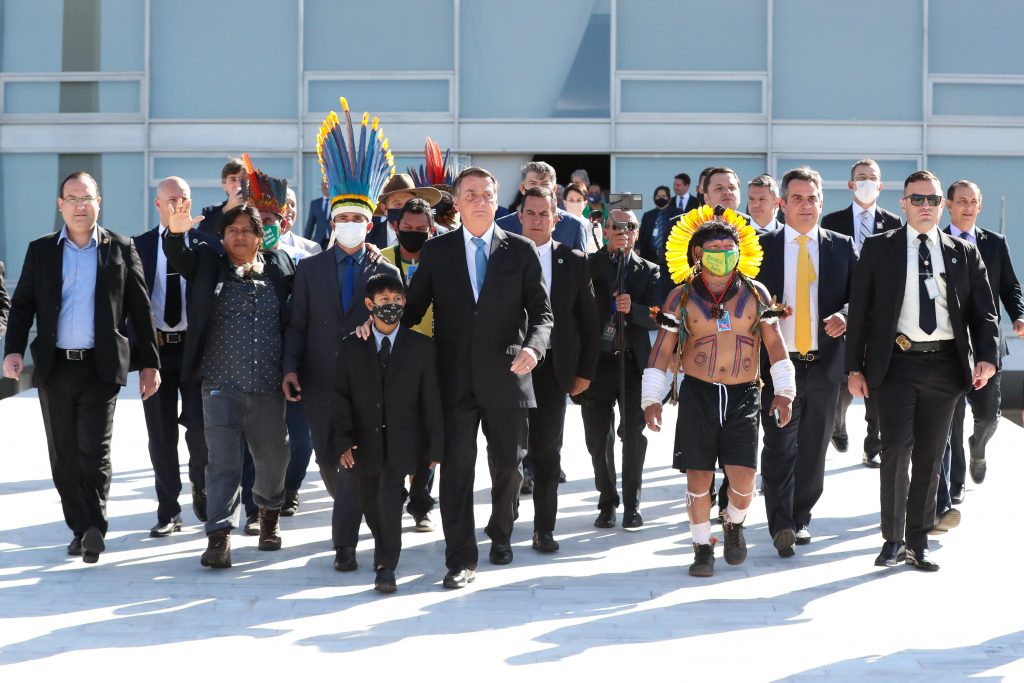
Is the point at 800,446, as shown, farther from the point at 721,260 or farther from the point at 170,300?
the point at 170,300

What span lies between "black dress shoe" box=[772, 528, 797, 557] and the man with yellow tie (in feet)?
0.70

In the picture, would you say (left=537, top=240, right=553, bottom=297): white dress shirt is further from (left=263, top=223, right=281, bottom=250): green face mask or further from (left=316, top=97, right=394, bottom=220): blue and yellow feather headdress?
(left=263, top=223, right=281, bottom=250): green face mask

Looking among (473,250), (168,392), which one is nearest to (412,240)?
(473,250)

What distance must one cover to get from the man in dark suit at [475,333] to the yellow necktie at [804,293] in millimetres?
1483

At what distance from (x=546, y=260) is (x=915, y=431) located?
2.10 m

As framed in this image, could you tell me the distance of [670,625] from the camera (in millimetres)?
6285

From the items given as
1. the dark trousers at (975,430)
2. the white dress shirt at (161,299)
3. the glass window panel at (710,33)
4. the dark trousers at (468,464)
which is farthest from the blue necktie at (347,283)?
the glass window panel at (710,33)

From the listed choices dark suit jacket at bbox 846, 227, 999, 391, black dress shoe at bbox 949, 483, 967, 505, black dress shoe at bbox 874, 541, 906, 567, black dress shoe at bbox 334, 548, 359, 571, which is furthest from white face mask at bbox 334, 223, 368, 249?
black dress shoe at bbox 949, 483, 967, 505

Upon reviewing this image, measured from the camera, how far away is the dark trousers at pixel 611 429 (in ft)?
27.3

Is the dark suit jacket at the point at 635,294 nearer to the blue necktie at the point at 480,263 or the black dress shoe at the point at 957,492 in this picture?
the blue necktie at the point at 480,263

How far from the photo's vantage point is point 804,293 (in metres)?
7.88

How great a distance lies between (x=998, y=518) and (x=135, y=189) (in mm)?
12806

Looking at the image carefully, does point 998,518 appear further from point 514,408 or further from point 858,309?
point 514,408

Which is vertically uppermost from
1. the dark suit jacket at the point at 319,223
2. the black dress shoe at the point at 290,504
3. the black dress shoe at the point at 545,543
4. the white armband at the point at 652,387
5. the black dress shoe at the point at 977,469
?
the dark suit jacket at the point at 319,223
